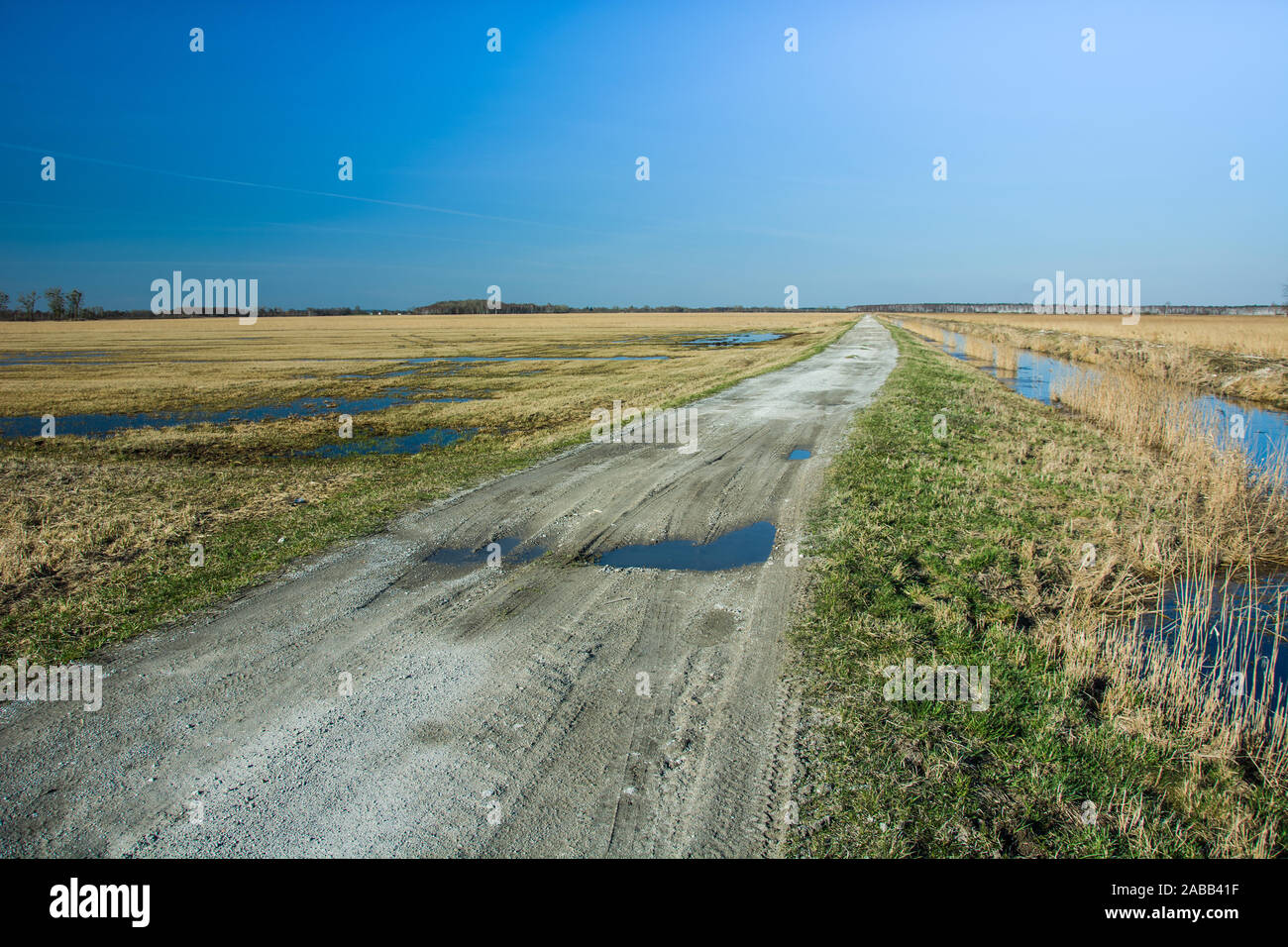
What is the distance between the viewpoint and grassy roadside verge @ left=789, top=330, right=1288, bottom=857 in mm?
3363

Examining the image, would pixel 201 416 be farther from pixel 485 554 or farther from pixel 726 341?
pixel 726 341

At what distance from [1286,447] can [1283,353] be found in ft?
68.2

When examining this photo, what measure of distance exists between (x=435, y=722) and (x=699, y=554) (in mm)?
3921

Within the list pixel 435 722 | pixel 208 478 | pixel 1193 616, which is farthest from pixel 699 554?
pixel 208 478

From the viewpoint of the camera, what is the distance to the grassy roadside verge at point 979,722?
3363mm

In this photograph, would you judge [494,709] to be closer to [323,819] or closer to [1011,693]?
[323,819]

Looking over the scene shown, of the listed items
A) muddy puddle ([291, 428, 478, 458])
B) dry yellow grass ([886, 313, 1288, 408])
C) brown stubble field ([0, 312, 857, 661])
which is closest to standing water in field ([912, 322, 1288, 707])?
brown stubble field ([0, 312, 857, 661])

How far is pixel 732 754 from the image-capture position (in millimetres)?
3916

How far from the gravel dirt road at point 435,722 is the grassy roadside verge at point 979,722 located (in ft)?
1.20

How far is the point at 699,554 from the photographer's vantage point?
758 centimetres

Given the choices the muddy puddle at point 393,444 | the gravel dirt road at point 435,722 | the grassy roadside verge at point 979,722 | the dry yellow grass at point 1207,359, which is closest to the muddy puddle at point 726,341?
the dry yellow grass at point 1207,359

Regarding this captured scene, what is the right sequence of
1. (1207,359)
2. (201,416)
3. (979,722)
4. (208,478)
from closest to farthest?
1. (979,722)
2. (208,478)
3. (201,416)
4. (1207,359)

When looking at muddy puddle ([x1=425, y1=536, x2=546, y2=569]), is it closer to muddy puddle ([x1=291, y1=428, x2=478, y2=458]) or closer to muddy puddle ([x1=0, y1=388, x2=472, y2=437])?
muddy puddle ([x1=291, y1=428, x2=478, y2=458])

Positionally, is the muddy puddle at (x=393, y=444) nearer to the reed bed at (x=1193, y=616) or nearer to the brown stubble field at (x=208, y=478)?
the brown stubble field at (x=208, y=478)
